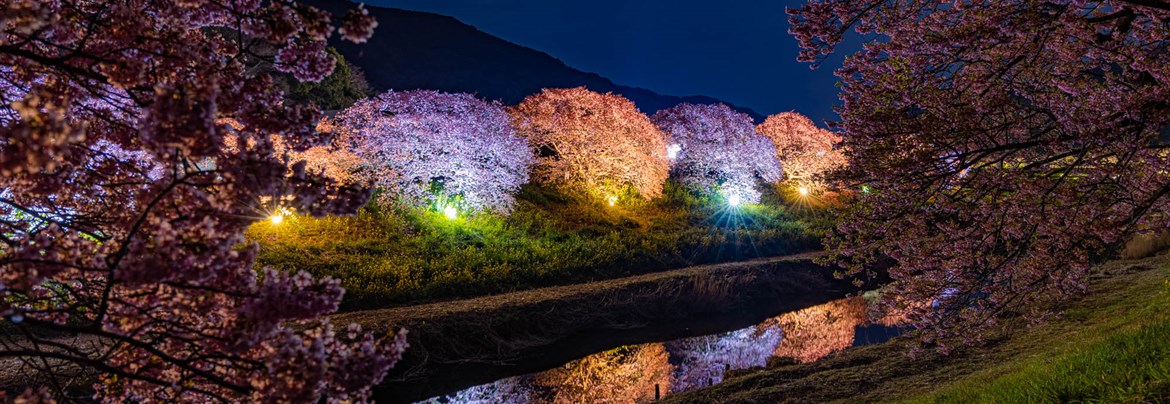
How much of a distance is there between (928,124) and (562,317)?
14772 millimetres

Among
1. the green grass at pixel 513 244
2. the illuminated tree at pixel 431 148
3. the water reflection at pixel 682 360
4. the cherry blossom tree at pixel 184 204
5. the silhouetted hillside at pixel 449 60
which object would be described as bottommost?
the cherry blossom tree at pixel 184 204

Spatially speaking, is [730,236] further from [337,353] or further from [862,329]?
[337,353]

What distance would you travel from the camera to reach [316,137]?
361 centimetres

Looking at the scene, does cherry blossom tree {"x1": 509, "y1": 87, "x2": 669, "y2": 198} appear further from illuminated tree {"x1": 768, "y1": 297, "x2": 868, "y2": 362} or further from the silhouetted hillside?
the silhouetted hillside

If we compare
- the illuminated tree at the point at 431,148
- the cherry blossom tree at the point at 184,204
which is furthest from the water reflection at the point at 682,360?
the illuminated tree at the point at 431,148

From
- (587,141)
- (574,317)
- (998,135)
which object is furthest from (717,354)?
(587,141)

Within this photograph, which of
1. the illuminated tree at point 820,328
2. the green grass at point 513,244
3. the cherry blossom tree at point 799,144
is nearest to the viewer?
the illuminated tree at point 820,328

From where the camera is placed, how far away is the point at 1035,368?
6.80 meters

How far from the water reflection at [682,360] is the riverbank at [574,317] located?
646mm

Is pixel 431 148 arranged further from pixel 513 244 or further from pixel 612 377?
pixel 612 377

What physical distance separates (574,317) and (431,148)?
11.0 metres

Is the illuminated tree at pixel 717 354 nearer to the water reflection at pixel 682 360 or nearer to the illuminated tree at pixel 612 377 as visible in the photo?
the water reflection at pixel 682 360

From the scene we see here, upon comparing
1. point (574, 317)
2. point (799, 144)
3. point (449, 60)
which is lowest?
point (574, 317)

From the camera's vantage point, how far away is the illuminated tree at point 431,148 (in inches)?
1009
